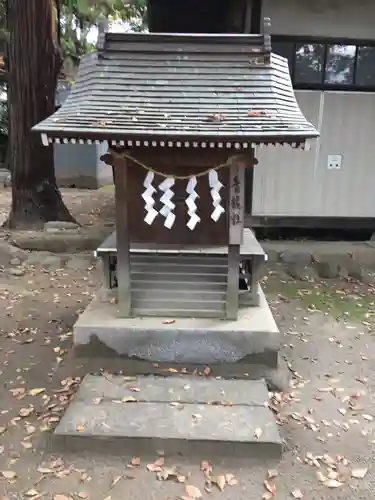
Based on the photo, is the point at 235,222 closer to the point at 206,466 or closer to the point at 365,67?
the point at 206,466

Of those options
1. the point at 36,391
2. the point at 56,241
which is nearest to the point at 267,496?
the point at 36,391

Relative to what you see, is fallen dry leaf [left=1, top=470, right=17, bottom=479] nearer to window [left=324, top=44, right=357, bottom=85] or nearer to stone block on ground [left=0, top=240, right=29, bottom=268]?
stone block on ground [left=0, top=240, right=29, bottom=268]

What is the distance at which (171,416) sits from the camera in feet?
14.8

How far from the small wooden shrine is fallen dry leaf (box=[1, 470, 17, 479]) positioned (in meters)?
2.14

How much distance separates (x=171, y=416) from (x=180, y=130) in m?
2.59

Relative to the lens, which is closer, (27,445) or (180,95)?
(27,445)

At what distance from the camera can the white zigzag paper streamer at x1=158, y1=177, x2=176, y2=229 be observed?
5.27 metres

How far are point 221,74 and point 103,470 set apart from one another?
13.1 feet

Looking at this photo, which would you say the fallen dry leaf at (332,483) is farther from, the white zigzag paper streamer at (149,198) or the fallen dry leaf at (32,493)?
the white zigzag paper streamer at (149,198)

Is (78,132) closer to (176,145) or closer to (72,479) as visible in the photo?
(176,145)

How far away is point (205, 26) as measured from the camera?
9016mm

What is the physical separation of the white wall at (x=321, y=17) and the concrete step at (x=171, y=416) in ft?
18.9

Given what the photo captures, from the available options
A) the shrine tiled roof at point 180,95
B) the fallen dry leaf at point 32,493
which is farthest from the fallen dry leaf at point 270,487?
the shrine tiled roof at point 180,95

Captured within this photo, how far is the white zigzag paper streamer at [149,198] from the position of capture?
17.4ft
